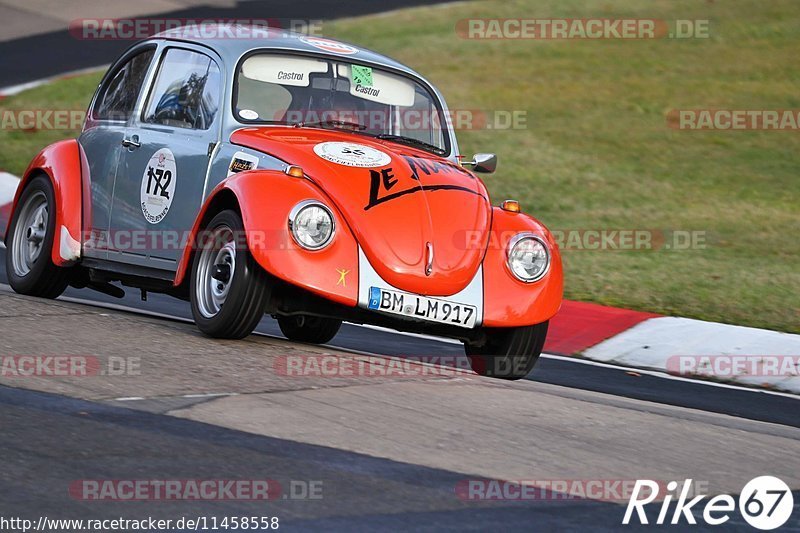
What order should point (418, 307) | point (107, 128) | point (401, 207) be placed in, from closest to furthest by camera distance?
point (418, 307) < point (401, 207) < point (107, 128)

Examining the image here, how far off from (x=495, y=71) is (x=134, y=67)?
13.5 metres

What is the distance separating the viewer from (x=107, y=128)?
29.3 ft

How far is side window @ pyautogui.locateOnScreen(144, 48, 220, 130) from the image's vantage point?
8.20 metres

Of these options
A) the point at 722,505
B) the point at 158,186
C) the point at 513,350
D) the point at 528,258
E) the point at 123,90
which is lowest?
the point at 722,505

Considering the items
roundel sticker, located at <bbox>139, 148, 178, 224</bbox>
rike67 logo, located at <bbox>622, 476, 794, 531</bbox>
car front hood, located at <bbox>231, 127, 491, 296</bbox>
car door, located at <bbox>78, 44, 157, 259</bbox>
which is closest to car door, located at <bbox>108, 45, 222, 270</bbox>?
roundel sticker, located at <bbox>139, 148, 178, 224</bbox>

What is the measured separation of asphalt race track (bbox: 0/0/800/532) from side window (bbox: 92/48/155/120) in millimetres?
1366

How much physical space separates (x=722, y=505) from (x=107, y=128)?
518 cm

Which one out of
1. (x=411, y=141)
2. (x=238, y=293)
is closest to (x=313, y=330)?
(x=411, y=141)

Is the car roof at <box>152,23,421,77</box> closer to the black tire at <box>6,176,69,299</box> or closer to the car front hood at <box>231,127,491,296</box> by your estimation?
the car front hood at <box>231,127,491,296</box>

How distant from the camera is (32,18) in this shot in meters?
25.1

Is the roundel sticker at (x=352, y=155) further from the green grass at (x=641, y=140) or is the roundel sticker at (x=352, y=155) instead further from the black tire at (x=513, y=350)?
the green grass at (x=641, y=140)

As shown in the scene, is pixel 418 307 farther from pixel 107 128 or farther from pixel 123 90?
pixel 123 90

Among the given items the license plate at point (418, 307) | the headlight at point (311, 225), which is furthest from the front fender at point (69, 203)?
the license plate at point (418, 307)

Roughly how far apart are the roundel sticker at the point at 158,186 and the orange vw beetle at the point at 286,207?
1 cm
